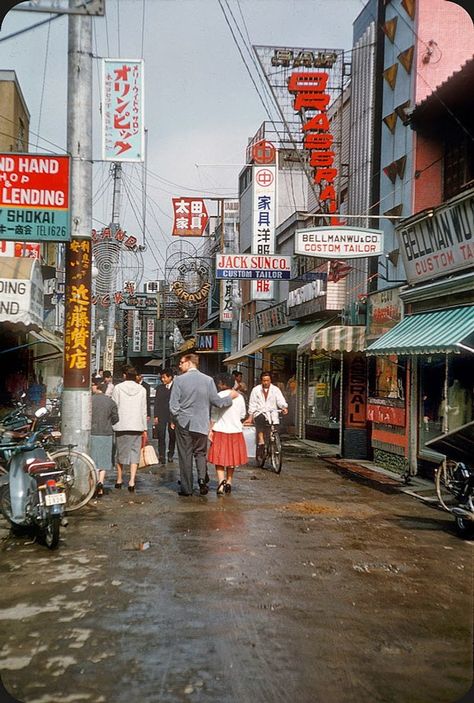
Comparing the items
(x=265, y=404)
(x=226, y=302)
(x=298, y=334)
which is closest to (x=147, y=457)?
(x=265, y=404)

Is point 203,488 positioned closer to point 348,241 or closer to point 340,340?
point 348,241

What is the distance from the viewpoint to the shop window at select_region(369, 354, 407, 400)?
1433 centimetres

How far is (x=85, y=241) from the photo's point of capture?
10.2 m

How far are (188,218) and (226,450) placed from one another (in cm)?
2209

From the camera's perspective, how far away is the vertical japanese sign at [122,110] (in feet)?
34.9

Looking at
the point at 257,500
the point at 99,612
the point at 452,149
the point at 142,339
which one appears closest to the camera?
the point at 99,612

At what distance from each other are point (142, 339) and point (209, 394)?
202 ft

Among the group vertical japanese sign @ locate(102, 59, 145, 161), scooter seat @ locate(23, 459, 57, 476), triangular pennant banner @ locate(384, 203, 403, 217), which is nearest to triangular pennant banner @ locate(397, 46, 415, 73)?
triangular pennant banner @ locate(384, 203, 403, 217)

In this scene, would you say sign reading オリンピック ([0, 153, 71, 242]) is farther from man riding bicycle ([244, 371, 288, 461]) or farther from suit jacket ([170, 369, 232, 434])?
man riding bicycle ([244, 371, 288, 461])

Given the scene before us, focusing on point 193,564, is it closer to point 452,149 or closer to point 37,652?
point 37,652

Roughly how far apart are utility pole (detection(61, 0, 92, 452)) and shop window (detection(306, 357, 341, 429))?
11.5 metres

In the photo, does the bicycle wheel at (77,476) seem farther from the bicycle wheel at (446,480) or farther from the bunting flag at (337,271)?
the bunting flag at (337,271)

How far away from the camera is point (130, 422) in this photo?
11328 millimetres

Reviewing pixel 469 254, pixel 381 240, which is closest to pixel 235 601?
pixel 469 254
